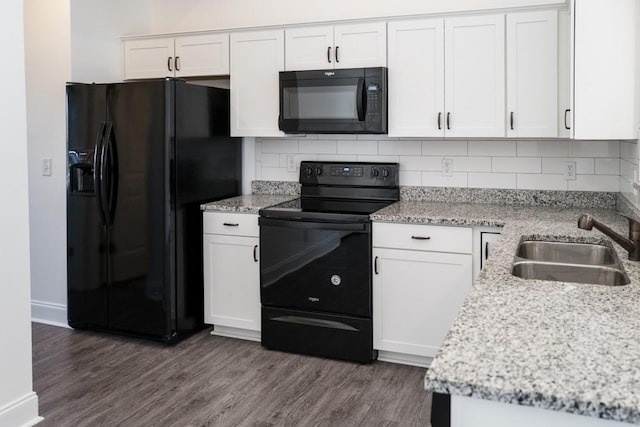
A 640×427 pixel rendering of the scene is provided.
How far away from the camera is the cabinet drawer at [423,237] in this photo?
313 cm

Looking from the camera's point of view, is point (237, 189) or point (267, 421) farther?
point (237, 189)

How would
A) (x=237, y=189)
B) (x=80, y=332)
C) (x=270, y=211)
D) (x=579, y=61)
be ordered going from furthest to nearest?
(x=237, y=189), (x=80, y=332), (x=270, y=211), (x=579, y=61)

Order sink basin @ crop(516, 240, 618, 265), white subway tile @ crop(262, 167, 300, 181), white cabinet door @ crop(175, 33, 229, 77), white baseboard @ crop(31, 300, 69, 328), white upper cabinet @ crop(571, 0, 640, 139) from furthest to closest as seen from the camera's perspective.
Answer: white subway tile @ crop(262, 167, 300, 181) < white baseboard @ crop(31, 300, 69, 328) < white cabinet door @ crop(175, 33, 229, 77) < white upper cabinet @ crop(571, 0, 640, 139) < sink basin @ crop(516, 240, 618, 265)

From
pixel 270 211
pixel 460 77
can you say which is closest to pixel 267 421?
pixel 270 211

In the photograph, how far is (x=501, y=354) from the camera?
114 centimetres

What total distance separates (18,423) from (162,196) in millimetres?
1463

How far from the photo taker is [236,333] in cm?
384

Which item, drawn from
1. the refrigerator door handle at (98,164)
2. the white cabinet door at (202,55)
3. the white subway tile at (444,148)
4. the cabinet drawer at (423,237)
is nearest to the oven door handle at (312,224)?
the cabinet drawer at (423,237)

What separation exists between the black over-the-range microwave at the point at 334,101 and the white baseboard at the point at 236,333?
4.28 feet

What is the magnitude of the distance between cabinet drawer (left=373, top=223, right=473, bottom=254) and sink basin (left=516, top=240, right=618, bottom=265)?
0.62m

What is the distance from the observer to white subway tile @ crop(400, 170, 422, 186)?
12.5 feet

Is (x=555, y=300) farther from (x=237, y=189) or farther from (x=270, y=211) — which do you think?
(x=237, y=189)

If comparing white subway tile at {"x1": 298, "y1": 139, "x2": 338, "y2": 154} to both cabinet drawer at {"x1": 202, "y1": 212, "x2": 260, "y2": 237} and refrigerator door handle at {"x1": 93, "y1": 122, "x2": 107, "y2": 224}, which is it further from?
refrigerator door handle at {"x1": 93, "y1": 122, "x2": 107, "y2": 224}

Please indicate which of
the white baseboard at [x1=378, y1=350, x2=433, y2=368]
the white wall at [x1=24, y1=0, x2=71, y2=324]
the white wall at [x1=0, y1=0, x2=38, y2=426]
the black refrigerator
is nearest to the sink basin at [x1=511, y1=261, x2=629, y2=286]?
the white baseboard at [x1=378, y1=350, x2=433, y2=368]
